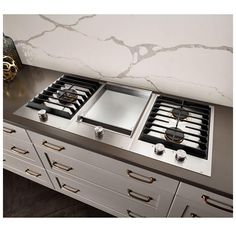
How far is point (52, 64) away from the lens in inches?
50.6

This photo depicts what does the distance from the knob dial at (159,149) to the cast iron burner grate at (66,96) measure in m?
0.44

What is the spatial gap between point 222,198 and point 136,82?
0.73 m

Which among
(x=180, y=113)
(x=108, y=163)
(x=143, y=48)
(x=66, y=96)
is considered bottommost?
(x=108, y=163)

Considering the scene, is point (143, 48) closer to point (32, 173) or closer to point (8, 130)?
point (8, 130)

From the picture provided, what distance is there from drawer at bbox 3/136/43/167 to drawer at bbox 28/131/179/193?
149 millimetres

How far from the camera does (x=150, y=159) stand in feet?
2.40

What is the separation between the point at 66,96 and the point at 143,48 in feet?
1.62

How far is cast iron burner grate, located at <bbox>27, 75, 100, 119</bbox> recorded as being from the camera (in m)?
0.94

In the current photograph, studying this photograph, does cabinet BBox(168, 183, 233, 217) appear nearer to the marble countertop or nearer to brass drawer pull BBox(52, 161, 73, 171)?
the marble countertop

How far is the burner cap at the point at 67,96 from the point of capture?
1010 millimetres

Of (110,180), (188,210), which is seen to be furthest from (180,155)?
(110,180)

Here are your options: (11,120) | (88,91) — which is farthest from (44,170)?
(88,91)

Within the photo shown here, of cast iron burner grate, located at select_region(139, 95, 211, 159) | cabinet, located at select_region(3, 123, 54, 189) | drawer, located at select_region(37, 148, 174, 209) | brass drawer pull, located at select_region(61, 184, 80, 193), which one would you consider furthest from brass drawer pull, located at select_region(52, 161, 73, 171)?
cast iron burner grate, located at select_region(139, 95, 211, 159)

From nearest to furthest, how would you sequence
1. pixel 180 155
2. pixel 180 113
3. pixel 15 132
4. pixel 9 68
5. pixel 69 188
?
pixel 180 155, pixel 180 113, pixel 15 132, pixel 9 68, pixel 69 188
